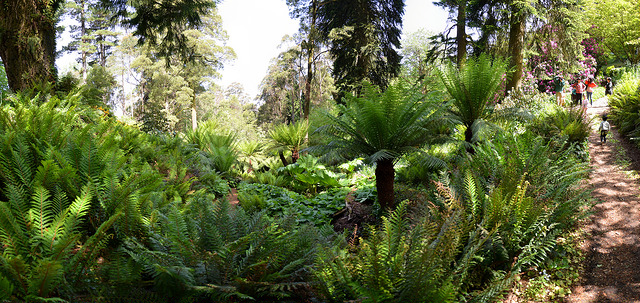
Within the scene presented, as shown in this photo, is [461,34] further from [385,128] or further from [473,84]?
[385,128]

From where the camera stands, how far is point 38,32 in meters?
5.79

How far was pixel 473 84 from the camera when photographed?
5281 millimetres

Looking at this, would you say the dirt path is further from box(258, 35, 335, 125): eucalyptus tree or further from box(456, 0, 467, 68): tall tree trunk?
box(258, 35, 335, 125): eucalyptus tree

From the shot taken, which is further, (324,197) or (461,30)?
(461,30)

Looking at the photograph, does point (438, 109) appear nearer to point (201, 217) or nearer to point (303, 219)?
point (303, 219)

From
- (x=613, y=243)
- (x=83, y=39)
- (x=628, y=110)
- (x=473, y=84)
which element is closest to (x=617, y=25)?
(x=628, y=110)

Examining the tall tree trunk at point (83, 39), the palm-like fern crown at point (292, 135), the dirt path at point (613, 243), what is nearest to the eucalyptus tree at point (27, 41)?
the palm-like fern crown at point (292, 135)

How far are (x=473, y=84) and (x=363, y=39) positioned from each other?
354 inches

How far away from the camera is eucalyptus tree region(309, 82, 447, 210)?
405 cm

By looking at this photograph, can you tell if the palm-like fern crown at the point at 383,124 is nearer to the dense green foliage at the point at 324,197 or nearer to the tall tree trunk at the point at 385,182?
the dense green foliage at the point at 324,197

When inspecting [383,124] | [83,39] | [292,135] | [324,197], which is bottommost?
[324,197]

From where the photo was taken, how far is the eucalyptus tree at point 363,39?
13.4 metres

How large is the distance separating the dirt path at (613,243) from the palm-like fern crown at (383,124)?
2.07 m

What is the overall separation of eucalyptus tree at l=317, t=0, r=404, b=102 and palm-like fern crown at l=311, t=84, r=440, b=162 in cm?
892
